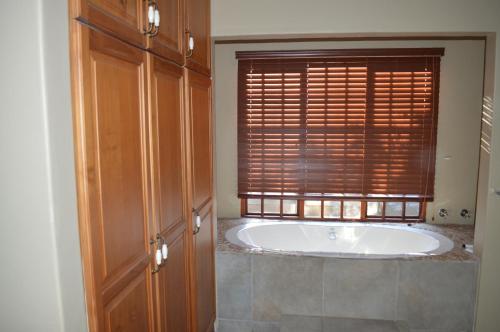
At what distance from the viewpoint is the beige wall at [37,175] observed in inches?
33.9

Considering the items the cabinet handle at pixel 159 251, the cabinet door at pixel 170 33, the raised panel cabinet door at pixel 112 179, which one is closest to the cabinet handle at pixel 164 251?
the cabinet handle at pixel 159 251

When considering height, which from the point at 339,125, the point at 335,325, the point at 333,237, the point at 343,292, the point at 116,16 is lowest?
the point at 335,325

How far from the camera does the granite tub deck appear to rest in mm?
2607

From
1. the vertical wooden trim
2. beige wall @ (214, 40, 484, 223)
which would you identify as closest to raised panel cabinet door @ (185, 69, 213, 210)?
the vertical wooden trim

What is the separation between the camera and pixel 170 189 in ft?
5.39

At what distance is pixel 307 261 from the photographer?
2688mm

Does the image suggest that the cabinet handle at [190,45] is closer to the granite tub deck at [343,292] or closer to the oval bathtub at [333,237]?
the granite tub deck at [343,292]

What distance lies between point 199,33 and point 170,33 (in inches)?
20.0

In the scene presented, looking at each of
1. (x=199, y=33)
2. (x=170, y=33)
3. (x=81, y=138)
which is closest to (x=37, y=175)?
(x=81, y=138)

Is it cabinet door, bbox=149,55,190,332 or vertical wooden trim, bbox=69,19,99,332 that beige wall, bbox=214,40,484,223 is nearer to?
cabinet door, bbox=149,55,190,332

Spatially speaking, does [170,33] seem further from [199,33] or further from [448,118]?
[448,118]

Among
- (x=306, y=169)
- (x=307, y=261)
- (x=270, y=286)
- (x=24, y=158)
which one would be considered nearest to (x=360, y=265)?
(x=307, y=261)

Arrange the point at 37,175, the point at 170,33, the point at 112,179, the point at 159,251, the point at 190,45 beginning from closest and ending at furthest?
the point at 37,175
the point at 112,179
the point at 159,251
the point at 170,33
the point at 190,45

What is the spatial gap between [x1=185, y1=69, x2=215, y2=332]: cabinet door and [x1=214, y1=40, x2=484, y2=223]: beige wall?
1.34 metres
